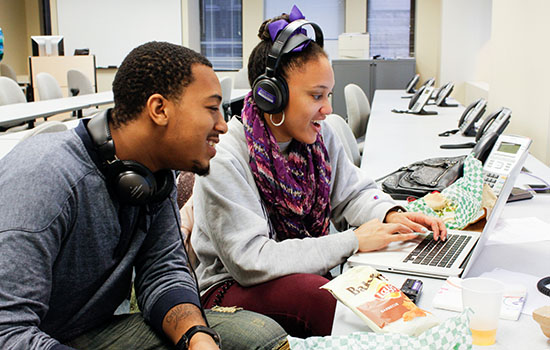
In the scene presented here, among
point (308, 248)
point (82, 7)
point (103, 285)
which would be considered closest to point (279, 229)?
point (308, 248)

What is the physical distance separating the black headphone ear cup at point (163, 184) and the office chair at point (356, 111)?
9.31 ft

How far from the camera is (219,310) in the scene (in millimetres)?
1218

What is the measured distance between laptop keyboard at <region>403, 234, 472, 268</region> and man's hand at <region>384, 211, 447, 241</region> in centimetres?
2

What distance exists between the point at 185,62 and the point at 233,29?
26.1 ft

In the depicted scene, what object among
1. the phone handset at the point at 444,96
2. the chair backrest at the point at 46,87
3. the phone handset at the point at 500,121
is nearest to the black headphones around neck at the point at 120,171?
the phone handset at the point at 500,121

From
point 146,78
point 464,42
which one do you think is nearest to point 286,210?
point 146,78

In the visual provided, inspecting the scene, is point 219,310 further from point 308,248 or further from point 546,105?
point 546,105

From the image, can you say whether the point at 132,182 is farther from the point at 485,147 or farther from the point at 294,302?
the point at 485,147

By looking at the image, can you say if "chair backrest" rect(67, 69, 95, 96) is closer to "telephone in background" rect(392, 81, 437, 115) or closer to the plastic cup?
"telephone in background" rect(392, 81, 437, 115)

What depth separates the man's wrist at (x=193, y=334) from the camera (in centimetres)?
105

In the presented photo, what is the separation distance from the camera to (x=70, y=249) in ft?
3.07

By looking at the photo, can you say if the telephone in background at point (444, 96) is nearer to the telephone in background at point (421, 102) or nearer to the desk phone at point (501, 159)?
the telephone in background at point (421, 102)

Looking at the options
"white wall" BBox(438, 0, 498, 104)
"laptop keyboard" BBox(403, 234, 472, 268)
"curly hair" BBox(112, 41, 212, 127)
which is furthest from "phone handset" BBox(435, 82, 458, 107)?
"curly hair" BBox(112, 41, 212, 127)

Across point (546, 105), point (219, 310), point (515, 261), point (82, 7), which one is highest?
point (82, 7)
